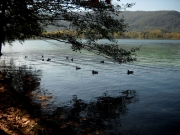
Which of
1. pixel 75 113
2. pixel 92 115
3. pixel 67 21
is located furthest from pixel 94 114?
pixel 67 21

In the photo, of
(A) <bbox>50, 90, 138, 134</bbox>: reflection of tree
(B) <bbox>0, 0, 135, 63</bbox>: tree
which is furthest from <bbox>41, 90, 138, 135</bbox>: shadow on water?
(B) <bbox>0, 0, 135, 63</bbox>: tree

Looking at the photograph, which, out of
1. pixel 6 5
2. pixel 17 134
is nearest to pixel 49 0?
pixel 6 5

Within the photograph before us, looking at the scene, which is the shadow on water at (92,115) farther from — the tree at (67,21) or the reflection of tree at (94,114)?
the tree at (67,21)

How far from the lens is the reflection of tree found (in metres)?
11.3

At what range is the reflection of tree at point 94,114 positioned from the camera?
1126cm

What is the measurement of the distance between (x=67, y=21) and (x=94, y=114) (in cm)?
717

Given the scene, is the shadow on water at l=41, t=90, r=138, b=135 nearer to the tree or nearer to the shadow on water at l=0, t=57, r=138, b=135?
the shadow on water at l=0, t=57, r=138, b=135

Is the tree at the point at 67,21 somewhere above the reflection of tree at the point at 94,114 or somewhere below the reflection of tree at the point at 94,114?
above

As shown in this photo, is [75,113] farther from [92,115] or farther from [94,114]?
[94,114]

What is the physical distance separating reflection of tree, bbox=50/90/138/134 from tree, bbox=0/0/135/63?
4.42m

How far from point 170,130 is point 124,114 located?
3.50 meters

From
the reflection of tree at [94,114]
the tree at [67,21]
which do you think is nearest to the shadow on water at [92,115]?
the reflection of tree at [94,114]

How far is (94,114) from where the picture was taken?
13.5m

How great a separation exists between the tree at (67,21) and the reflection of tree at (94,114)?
14.5 ft
